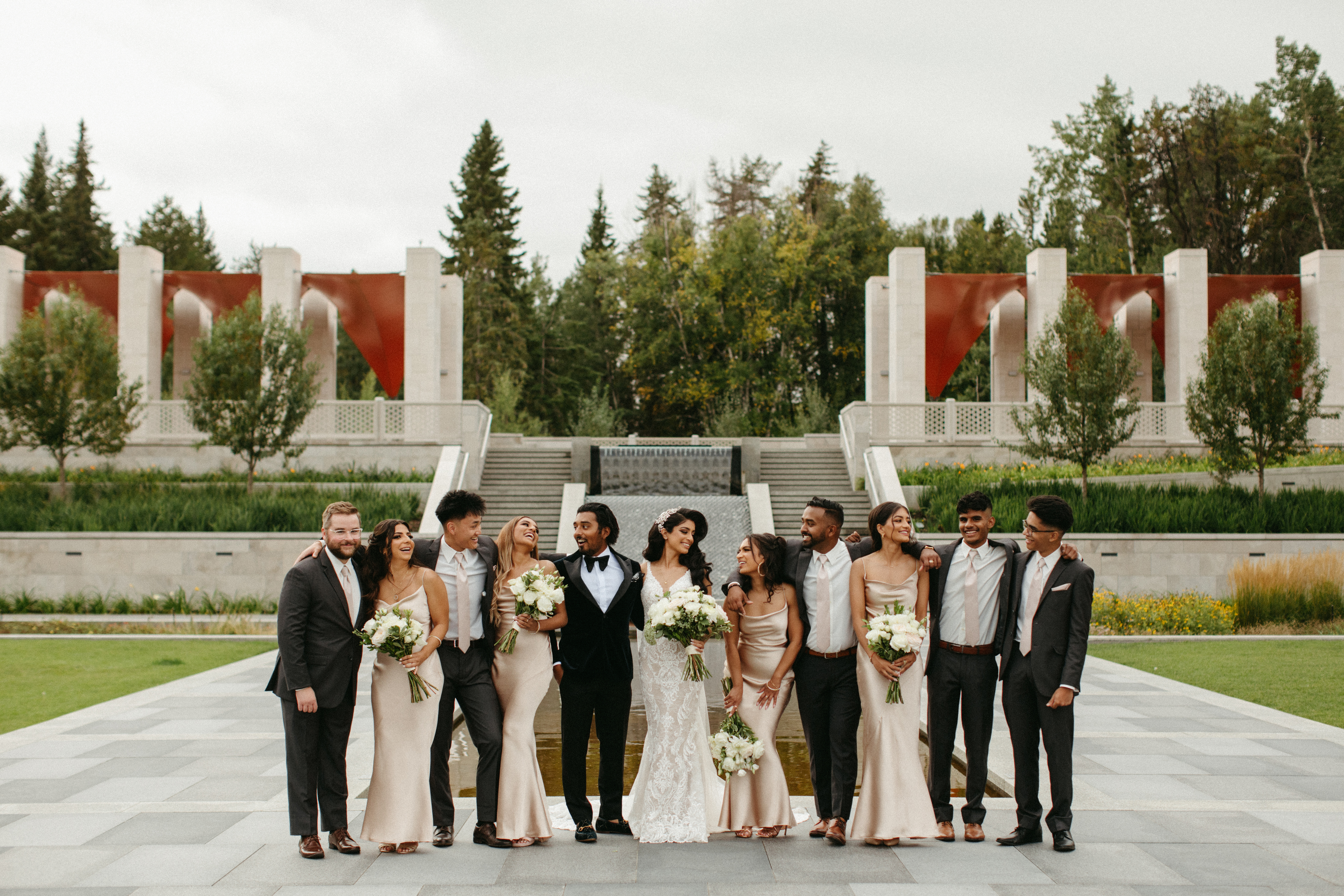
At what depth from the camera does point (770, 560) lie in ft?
18.9

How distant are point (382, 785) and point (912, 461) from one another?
63.7ft

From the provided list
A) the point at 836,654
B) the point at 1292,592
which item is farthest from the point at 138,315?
the point at 1292,592

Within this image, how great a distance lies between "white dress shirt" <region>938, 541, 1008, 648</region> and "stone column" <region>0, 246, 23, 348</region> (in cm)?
2744

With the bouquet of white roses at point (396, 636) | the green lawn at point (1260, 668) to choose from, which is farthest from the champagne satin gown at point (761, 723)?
the green lawn at point (1260, 668)

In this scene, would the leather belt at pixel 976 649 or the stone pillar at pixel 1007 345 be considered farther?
the stone pillar at pixel 1007 345

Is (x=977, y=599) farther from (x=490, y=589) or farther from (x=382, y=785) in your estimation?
(x=382, y=785)

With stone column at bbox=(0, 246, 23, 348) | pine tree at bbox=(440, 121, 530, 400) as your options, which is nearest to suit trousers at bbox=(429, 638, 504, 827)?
stone column at bbox=(0, 246, 23, 348)

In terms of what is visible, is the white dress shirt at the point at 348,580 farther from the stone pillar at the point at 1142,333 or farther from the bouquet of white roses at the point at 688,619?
the stone pillar at the point at 1142,333

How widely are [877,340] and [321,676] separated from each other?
25.7 meters

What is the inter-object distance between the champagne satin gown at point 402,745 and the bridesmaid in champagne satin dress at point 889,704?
2.32m

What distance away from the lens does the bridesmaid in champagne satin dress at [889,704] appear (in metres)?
5.54

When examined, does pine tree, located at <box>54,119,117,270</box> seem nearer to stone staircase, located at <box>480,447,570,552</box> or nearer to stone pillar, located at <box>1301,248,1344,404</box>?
stone staircase, located at <box>480,447,570,552</box>

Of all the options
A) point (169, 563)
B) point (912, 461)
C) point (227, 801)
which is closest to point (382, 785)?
point (227, 801)

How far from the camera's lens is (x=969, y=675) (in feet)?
18.8
